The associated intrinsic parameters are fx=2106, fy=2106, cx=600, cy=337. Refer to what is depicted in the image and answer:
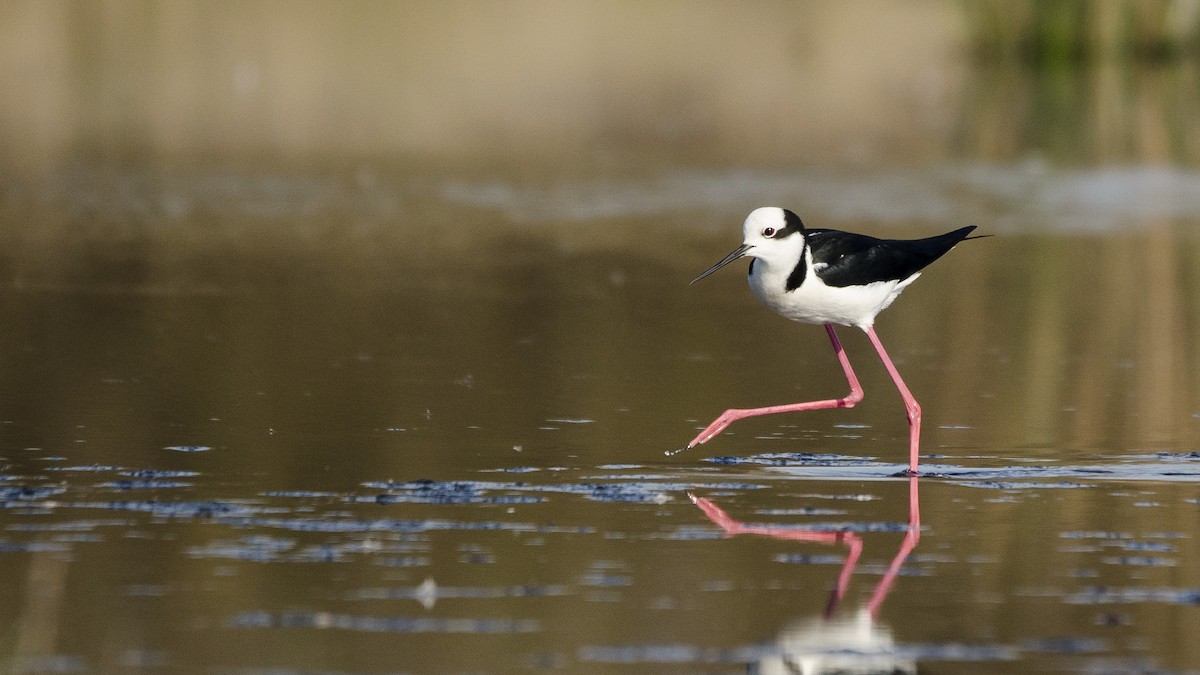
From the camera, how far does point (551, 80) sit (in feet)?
103

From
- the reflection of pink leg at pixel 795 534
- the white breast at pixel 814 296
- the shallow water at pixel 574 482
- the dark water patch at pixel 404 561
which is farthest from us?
the white breast at pixel 814 296

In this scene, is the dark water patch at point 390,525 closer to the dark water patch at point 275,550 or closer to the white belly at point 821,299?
the dark water patch at point 275,550

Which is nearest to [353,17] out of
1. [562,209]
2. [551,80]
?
[551,80]

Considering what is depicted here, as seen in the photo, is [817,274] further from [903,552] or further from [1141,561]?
[1141,561]

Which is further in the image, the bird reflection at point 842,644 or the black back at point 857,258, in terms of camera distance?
the black back at point 857,258

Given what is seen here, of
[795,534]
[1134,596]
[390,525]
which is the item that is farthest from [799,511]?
[1134,596]

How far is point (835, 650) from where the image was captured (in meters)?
5.38

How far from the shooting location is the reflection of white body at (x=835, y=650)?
5.20 m

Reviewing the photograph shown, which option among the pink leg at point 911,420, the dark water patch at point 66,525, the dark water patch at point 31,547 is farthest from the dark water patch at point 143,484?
the pink leg at point 911,420

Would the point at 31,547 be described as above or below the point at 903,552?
above

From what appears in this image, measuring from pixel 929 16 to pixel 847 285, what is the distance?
3687 cm

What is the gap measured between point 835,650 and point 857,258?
3828mm

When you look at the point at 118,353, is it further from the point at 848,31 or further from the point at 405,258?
the point at 848,31

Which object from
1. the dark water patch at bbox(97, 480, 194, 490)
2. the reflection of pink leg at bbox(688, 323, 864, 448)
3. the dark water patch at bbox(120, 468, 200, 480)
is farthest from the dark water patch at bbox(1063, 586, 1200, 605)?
the dark water patch at bbox(120, 468, 200, 480)
